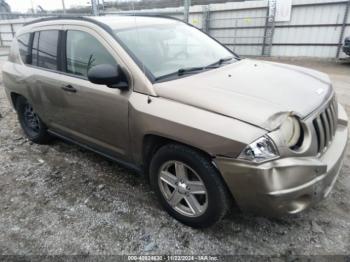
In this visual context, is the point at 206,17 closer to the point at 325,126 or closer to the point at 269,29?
the point at 269,29

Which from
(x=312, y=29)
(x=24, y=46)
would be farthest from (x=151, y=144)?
(x=312, y=29)

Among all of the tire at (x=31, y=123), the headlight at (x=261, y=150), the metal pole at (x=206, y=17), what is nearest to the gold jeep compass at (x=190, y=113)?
the headlight at (x=261, y=150)

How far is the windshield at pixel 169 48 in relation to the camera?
109 inches

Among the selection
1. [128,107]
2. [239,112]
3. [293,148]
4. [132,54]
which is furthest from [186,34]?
[293,148]

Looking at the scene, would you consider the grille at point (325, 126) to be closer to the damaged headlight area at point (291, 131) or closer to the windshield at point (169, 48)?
the damaged headlight area at point (291, 131)

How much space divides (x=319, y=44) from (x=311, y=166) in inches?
471

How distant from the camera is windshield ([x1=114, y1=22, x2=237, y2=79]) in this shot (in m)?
2.76

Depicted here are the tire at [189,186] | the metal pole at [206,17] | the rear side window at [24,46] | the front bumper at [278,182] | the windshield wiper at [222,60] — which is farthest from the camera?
the metal pole at [206,17]

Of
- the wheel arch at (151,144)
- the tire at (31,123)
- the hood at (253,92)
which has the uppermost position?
the hood at (253,92)

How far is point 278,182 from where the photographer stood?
195cm

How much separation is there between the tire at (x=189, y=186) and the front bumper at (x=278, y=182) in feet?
0.42

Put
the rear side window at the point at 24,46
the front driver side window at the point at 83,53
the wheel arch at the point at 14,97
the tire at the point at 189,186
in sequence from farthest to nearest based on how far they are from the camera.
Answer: the wheel arch at the point at 14,97 → the rear side window at the point at 24,46 → the front driver side window at the point at 83,53 → the tire at the point at 189,186

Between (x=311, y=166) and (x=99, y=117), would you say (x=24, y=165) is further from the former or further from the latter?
(x=311, y=166)

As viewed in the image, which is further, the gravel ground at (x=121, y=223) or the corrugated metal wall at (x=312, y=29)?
the corrugated metal wall at (x=312, y=29)
